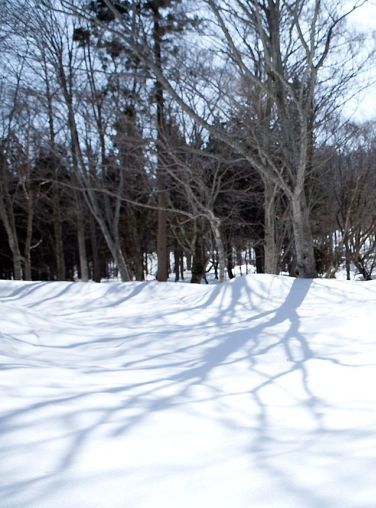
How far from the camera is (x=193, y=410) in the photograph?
8.05ft

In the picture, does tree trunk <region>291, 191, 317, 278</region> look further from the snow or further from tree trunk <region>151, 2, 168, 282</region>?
tree trunk <region>151, 2, 168, 282</region>

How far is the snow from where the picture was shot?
1530mm

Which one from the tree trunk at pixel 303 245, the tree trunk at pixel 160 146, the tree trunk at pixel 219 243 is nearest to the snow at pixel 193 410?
the tree trunk at pixel 303 245

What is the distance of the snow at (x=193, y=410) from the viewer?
1530 mm

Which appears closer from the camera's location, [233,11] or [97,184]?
[233,11]

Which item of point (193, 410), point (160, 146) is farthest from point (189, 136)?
point (193, 410)

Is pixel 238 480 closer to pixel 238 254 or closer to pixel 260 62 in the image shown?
pixel 260 62

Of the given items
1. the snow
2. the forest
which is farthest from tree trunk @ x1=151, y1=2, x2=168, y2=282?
the snow

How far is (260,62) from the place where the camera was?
901 cm

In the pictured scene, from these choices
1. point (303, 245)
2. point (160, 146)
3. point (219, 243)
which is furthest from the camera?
point (160, 146)

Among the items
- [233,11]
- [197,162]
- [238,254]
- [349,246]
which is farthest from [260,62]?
[238,254]

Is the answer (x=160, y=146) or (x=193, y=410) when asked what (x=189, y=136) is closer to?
(x=160, y=146)

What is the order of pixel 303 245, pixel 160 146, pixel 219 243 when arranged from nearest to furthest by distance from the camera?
1. pixel 303 245
2. pixel 219 243
3. pixel 160 146

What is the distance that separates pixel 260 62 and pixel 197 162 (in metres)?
3.58
